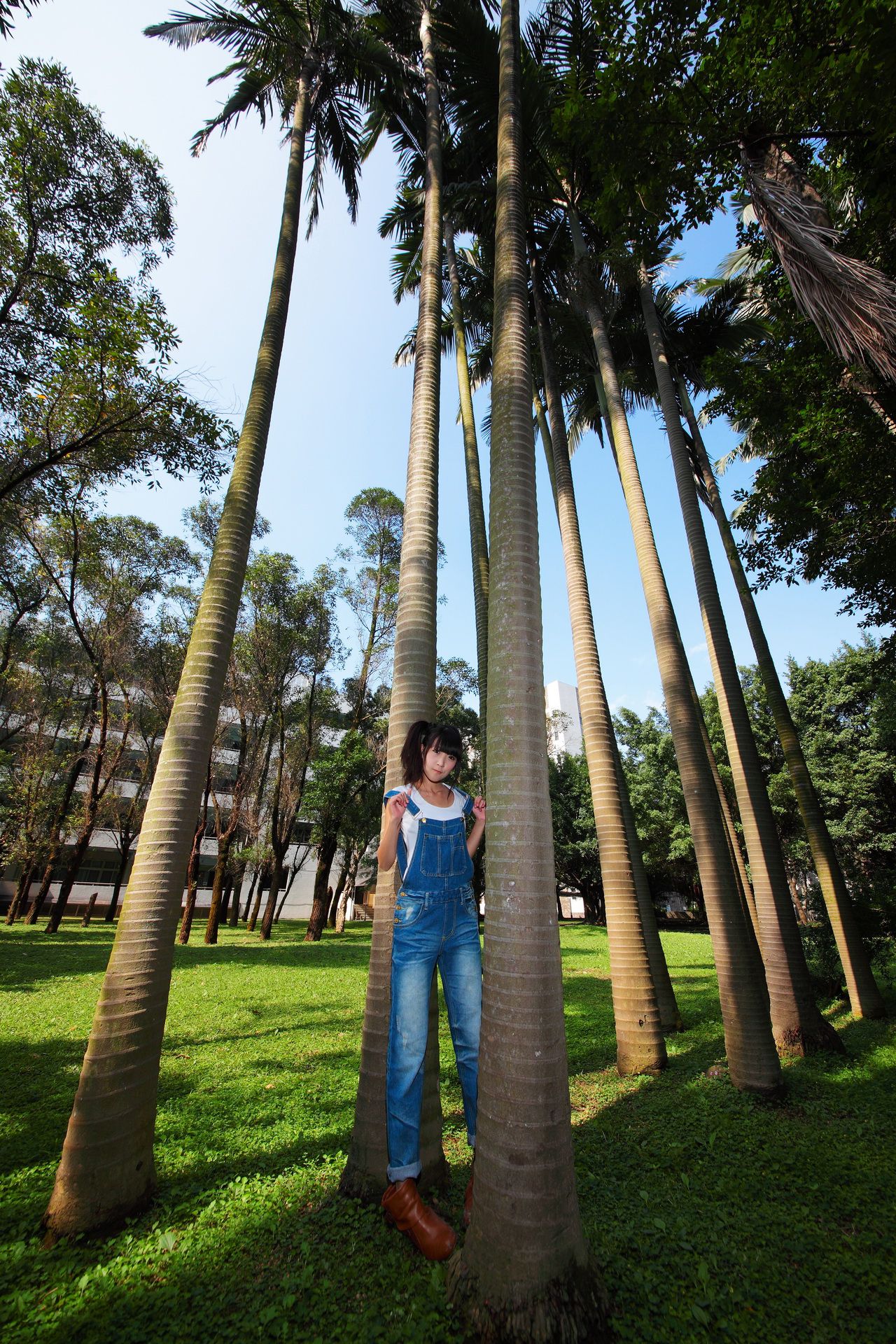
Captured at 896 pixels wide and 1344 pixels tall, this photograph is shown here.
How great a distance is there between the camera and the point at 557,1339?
2.49 metres

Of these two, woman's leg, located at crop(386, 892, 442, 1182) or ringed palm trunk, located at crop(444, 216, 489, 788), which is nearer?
woman's leg, located at crop(386, 892, 442, 1182)

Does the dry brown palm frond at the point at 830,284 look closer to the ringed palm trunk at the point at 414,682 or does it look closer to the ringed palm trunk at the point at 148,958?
the ringed palm trunk at the point at 414,682

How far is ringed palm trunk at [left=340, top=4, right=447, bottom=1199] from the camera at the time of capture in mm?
3908

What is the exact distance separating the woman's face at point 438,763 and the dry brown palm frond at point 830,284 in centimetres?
515

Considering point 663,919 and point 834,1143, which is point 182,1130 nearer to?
point 834,1143

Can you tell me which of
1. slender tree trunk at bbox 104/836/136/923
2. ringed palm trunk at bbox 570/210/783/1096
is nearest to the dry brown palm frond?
ringed palm trunk at bbox 570/210/783/1096

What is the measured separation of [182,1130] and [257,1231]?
2255 millimetres

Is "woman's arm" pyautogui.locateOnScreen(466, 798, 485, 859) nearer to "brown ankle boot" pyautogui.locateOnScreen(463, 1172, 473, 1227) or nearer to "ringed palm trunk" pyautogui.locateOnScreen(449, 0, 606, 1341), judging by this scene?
"ringed palm trunk" pyautogui.locateOnScreen(449, 0, 606, 1341)

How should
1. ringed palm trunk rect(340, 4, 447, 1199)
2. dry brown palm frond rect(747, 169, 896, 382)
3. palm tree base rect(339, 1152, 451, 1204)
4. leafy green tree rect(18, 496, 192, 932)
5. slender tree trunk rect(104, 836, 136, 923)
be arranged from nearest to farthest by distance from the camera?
palm tree base rect(339, 1152, 451, 1204) → ringed palm trunk rect(340, 4, 447, 1199) → dry brown palm frond rect(747, 169, 896, 382) → leafy green tree rect(18, 496, 192, 932) → slender tree trunk rect(104, 836, 136, 923)

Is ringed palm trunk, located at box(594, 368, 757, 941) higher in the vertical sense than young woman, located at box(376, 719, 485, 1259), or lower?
higher

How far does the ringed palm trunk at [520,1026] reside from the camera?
8.62 ft

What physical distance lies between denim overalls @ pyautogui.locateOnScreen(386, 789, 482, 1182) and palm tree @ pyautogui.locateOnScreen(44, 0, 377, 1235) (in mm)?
1727

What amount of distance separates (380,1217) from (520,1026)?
1946 millimetres

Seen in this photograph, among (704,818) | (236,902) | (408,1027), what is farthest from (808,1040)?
(236,902)
